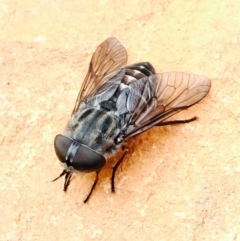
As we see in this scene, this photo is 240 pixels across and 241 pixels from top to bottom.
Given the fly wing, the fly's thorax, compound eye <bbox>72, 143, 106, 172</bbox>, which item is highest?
the fly wing

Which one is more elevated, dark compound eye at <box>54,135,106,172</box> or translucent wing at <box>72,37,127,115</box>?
translucent wing at <box>72,37,127,115</box>

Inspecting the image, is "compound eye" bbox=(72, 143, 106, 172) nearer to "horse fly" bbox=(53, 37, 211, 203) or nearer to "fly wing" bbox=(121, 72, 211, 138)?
"horse fly" bbox=(53, 37, 211, 203)

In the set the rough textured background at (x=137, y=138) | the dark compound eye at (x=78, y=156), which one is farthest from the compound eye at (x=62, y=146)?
the rough textured background at (x=137, y=138)

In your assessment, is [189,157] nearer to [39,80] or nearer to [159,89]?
[159,89]

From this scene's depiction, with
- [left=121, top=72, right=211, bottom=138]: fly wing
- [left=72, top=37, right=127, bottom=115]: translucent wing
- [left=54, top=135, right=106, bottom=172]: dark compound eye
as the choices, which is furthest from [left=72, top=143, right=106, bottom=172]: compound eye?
[left=72, top=37, right=127, bottom=115]: translucent wing

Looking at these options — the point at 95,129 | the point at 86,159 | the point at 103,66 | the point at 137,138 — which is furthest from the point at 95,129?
the point at 103,66

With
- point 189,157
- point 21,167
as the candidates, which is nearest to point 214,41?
point 189,157

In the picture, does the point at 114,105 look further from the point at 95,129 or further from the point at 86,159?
the point at 86,159
